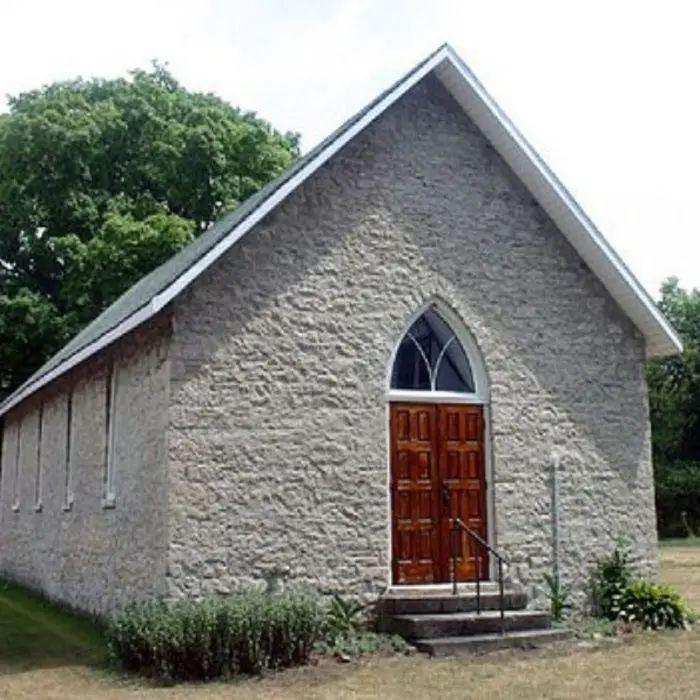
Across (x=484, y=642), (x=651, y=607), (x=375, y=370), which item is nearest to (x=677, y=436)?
(x=651, y=607)

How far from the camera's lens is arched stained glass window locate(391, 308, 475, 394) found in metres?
13.5

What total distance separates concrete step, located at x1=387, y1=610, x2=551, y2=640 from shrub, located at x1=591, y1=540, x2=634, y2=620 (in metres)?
1.56

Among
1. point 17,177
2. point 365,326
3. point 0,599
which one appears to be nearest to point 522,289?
point 365,326

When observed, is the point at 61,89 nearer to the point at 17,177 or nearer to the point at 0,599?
the point at 17,177

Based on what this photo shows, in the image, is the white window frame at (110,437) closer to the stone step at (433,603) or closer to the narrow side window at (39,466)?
the stone step at (433,603)

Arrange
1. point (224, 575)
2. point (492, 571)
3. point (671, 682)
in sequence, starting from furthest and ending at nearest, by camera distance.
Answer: point (492, 571), point (224, 575), point (671, 682)

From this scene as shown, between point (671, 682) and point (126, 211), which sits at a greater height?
point (126, 211)

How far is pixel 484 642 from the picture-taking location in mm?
11547

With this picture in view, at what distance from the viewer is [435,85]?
1405 centimetres

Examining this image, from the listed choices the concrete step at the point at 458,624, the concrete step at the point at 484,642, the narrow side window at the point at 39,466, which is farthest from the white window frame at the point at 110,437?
the narrow side window at the point at 39,466

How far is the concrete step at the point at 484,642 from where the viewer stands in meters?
11.3

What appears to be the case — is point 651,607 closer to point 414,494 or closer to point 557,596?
point 557,596

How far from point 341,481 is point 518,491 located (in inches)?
99.9

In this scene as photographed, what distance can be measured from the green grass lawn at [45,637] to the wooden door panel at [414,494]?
3.77 metres
